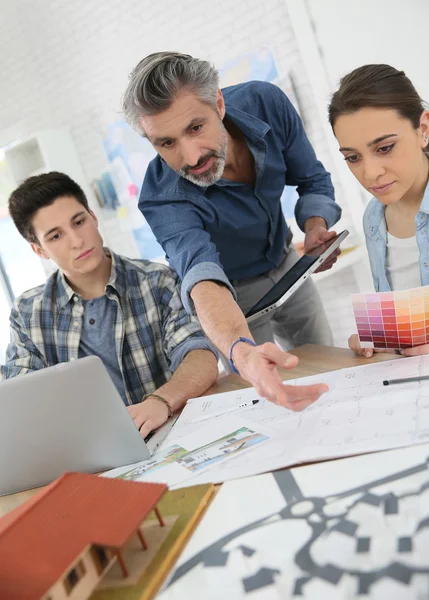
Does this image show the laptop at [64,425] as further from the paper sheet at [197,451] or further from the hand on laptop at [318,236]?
the hand on laptop at [318,236]

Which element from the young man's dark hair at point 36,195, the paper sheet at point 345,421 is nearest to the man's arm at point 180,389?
the paper sheet at point 345,421

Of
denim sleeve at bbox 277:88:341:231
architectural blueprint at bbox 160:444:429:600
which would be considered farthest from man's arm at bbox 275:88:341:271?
architectural blueprint at bbox 160:444:429:600

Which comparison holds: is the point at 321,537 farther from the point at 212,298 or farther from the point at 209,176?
the point at 209,176

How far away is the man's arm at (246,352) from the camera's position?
89 cm

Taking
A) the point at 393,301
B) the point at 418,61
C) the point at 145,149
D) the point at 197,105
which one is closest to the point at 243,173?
the point at 197,105

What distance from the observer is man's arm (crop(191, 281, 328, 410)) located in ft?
2.93

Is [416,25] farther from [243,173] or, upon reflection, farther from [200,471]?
[200,471]

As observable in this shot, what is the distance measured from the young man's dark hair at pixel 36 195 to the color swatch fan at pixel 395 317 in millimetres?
1058

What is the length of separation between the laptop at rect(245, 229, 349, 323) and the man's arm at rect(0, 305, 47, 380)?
662 millimetres

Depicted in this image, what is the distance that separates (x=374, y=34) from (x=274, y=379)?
8.91 ft

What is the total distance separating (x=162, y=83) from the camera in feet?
4.66

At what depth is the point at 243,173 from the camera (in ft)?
5.85

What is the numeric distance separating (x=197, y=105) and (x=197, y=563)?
1143 millimetres

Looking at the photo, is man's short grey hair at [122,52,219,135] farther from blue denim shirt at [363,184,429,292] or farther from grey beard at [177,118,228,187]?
blue denim shirt at [363,184,429,292]
